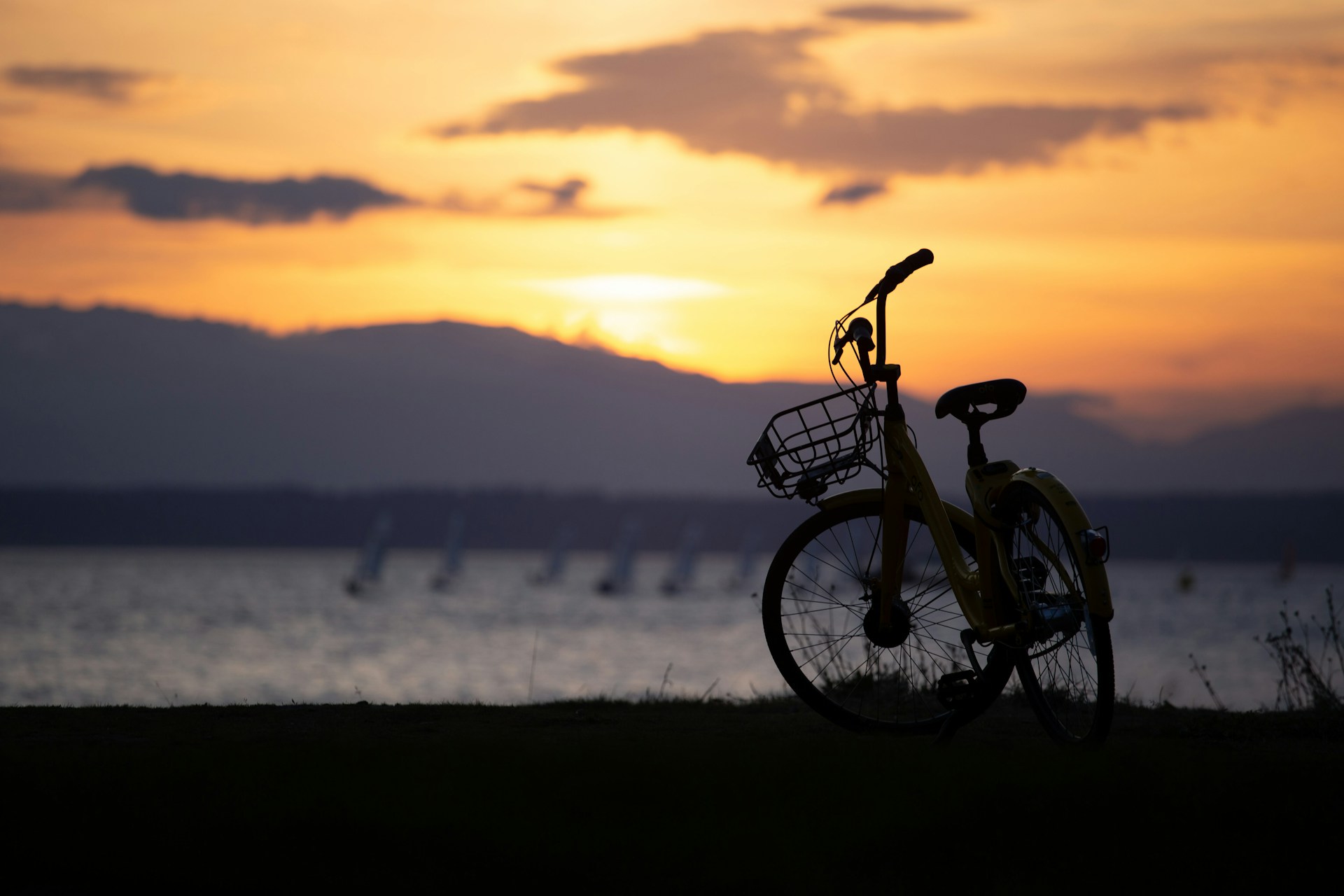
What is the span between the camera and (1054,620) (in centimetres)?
461

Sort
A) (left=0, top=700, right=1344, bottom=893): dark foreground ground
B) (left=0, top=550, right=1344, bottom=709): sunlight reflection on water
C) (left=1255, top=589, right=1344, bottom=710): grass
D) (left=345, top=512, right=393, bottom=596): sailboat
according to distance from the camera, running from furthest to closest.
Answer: (left=345, top=512, right=393, bottom=596): sailboat → (left=0, top=550, right=1344, bottom=709): sunlight reflection on water → (left=1255, top=589, right=1344, bottom=710): grass → (left=0, top=700, right=1344, bottom=893): dark foreground ground

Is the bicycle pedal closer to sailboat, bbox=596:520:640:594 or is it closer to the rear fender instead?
the rear fender

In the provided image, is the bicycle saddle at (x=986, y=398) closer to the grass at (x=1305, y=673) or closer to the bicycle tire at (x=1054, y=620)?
the bicycle tire at (x=1054, y=620)

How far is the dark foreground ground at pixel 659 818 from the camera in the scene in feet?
10.4

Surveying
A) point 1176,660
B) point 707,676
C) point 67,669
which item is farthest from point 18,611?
point 1176,660

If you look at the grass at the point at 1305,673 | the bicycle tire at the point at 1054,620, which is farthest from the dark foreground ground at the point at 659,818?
the grass at the point at 1305,673

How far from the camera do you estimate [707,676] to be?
4462 centimetres

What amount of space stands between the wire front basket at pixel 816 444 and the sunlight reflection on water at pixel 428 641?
2815 mm

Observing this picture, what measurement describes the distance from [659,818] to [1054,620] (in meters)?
1.81

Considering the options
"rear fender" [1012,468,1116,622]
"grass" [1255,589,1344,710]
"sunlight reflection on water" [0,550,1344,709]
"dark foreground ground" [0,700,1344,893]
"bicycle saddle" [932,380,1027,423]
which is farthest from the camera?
"sunlight reflection on water" [0,550,1344,709]

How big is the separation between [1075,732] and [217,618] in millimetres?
77121

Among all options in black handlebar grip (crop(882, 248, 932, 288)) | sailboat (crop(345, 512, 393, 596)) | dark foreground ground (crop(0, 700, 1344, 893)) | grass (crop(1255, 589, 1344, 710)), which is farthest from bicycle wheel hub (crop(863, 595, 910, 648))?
sailboat (crop(345, 512, 393, 596))

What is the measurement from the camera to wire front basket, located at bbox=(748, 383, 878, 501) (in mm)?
5090

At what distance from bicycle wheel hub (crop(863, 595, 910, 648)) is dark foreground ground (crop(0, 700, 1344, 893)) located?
2.82 feet
